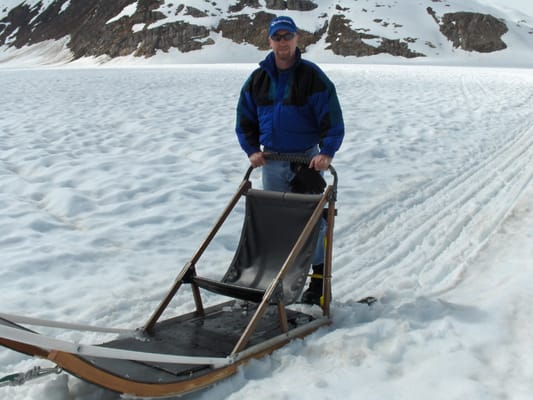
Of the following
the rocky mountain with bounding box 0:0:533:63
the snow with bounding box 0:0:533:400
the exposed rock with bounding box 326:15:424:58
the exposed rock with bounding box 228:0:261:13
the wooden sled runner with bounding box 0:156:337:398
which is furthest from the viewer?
the exposed rock with bounding box 228:0:261:13

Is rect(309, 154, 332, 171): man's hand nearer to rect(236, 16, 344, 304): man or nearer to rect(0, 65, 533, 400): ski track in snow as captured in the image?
rect(236, 16, 344, 304): man

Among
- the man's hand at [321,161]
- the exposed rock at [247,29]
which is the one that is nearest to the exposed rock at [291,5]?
the exposed rock at [247,29]

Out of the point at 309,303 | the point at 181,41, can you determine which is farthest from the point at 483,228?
the point at 181,41

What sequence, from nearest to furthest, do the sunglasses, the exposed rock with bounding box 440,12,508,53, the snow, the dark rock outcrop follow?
the snow, the sunglasses, the dark rock outcrop, the exposed rock with bounding box 440,12,508,53

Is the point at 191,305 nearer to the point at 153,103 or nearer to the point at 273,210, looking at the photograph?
the point at 273,210

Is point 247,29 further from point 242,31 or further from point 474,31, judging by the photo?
point 474,31

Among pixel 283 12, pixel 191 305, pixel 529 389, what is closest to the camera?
pixel 529 389

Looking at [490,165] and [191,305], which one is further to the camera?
[490,165]

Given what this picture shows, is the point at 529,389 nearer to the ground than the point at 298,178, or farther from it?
nearer to the ground

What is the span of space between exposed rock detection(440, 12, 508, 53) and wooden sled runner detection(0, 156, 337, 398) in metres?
74.9

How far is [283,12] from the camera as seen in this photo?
80.9m

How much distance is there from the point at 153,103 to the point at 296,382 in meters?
13.3

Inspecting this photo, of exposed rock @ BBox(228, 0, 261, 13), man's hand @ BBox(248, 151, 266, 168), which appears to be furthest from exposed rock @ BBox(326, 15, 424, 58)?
man's hand @ BBox(248, 151, 266, 168)

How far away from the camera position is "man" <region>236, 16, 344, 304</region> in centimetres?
372
